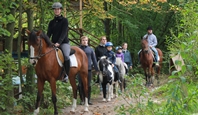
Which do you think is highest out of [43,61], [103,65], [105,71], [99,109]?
[43,61]

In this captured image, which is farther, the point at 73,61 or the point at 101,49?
the point at 101,49

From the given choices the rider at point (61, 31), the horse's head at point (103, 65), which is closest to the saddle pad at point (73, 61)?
the rider at point (61, 31)

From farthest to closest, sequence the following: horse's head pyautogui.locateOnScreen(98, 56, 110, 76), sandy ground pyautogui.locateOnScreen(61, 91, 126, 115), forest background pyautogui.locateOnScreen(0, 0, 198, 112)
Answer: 1. horse's head pyautogui.locateOnScreen(98, 56, 110, 76)
2. sandy ground pyautogui.locateOnScreen(61, 91, 126, 115)
3. forest background pyautogui.locateOnScreen(0, 0, 198, 112)

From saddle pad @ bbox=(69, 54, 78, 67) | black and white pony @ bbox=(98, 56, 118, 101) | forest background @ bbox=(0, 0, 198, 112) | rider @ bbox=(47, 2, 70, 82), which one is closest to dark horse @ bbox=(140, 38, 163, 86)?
forest background @ bbox=(0, 0, 198, 112)

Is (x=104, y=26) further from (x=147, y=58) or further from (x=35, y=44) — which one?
(x=35, y=44)

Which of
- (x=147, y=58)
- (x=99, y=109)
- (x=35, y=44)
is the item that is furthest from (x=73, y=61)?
(x=147, y=58)

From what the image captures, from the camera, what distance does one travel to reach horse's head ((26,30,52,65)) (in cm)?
875

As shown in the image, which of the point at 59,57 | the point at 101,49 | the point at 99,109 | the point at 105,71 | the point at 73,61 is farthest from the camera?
the point at 101,49

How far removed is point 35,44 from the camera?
8828mm

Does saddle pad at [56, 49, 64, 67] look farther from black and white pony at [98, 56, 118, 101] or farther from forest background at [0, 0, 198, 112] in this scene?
black and white pony at [98, 56, 118, 101]

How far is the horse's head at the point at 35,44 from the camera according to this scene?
8.75 meters

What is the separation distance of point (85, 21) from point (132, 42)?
7.28m

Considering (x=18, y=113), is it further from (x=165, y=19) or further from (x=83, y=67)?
(x=165, y=19)

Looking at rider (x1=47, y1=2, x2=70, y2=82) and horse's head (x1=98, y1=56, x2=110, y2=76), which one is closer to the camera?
rider (x1=47, y1=2, x2=70, y2=82)
